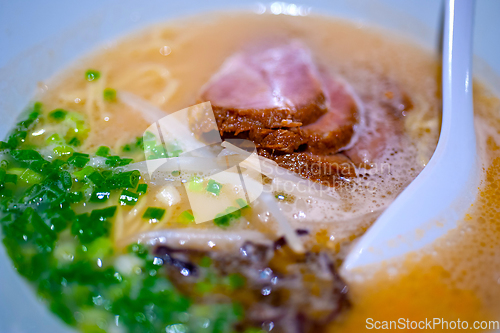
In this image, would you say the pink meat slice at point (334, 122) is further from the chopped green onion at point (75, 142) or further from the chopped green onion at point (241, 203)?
the chopped green onion at point (75, 142)

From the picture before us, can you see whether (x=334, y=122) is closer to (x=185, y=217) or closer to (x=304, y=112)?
(x=304, y=112)

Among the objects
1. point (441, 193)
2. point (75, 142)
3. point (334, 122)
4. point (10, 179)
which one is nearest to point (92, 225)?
point (10, 179)

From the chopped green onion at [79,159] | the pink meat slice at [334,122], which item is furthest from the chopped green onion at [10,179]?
the pink meat slice at [334,122]

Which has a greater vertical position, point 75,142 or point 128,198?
point 75,142

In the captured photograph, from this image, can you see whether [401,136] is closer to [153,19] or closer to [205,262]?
[205,262]

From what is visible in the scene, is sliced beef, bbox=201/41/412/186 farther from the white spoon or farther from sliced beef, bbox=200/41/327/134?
the white spoon

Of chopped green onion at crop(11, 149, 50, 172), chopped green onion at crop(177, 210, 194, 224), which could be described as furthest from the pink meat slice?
chopped green onion at crop(11, 149, 50, 172)
